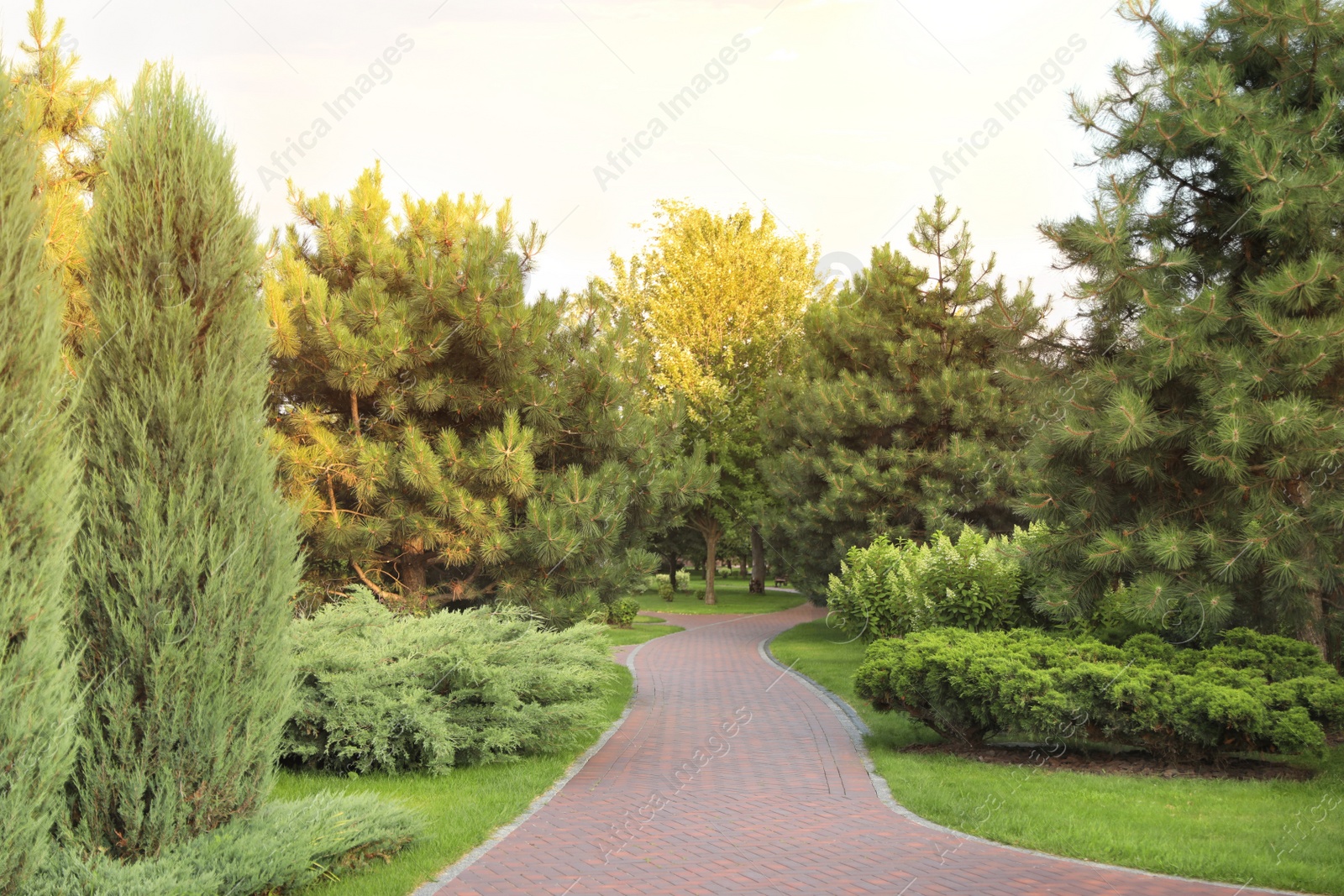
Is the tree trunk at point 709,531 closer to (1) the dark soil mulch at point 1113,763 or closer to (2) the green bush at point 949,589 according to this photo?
(2) the green bush at point 949,589

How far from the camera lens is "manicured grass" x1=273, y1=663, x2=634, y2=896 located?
18.6ft

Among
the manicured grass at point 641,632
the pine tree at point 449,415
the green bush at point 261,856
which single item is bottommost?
the manicured grass at point 641,632

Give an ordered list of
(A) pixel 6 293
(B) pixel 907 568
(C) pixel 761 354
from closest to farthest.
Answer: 1. (A) pixel 6 293
2. (B) pixel 907 568
3. (C) pixel 761 354

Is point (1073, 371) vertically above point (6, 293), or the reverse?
point (1073, 371)

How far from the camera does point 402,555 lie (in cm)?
1264

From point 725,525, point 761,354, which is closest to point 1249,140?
point 761,354

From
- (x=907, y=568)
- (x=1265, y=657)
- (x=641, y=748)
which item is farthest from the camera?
(x=907, y=568)

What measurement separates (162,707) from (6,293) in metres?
2.18

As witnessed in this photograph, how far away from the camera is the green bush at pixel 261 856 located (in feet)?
14.4

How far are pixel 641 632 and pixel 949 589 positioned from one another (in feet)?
44.5

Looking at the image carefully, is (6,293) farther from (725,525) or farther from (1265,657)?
(725,525)

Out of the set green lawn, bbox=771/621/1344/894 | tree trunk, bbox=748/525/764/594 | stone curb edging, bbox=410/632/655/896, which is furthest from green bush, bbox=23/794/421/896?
tree trunk, bbox=748/525/764/594

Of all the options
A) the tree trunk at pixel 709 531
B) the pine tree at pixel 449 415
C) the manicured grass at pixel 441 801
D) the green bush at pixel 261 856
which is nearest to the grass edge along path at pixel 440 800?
the manicured grass at pixel 441 801

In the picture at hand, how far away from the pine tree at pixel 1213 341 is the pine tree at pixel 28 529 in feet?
25.8
